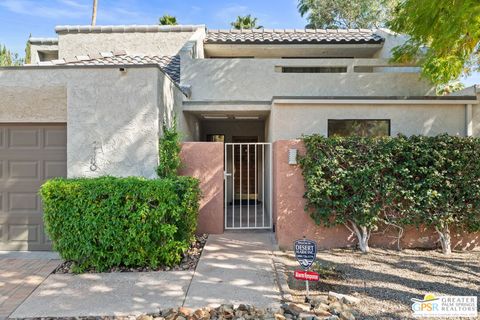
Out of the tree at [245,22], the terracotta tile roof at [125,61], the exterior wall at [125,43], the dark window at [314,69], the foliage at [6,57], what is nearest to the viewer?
the terracotta tile roof at [125,61]

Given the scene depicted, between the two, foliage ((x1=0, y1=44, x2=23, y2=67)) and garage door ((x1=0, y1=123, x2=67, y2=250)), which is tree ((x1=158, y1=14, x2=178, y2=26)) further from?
garage door ((x1=0, y1=123, x2=67, y2=250))

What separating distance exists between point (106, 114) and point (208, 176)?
325 cm

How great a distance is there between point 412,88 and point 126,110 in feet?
31.6

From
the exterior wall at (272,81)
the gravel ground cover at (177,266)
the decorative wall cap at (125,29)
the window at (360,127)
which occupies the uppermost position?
the decorative wall cap at (125,29)

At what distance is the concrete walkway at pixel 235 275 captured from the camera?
5.16 metres

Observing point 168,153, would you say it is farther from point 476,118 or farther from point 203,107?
point 476,118

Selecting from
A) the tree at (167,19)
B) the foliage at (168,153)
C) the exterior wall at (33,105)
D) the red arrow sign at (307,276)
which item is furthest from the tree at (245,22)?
the red arrow sign at (307,276)

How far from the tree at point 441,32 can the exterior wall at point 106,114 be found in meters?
6.18

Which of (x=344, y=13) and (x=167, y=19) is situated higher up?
(x=344, y=13)

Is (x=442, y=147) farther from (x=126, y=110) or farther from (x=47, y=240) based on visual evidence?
(x=47, y=240)

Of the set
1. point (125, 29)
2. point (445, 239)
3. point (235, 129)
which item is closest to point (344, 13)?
point (235, 129)

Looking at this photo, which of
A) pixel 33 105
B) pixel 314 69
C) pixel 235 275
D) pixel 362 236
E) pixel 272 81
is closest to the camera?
pixel 235 275

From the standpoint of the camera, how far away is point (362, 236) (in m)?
7.79

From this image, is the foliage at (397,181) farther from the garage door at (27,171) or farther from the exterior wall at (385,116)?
the garage door at (27,171)
